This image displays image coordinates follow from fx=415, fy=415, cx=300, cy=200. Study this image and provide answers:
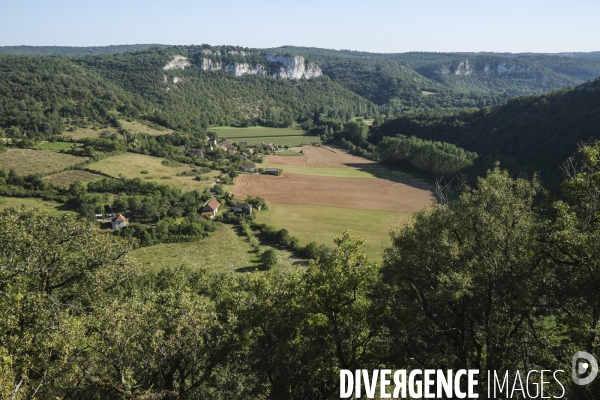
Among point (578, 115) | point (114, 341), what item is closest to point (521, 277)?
point (114, 341)

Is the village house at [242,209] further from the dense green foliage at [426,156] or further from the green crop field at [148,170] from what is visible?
the dense green foliage at [426,156]

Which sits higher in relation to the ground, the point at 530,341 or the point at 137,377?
the point at 530,341

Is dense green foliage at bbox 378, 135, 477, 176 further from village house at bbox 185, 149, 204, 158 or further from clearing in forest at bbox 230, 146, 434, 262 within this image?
village house at bbox 185, 149, 204, 158

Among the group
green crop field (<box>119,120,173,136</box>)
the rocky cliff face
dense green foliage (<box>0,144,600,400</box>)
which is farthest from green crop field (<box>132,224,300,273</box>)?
green crop field (<box>119,120,173,136</box>)

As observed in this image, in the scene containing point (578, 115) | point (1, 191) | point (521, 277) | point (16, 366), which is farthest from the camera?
point (578, 115)

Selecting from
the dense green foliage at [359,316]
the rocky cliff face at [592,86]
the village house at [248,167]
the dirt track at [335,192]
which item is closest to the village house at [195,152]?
the village house at [248,167]

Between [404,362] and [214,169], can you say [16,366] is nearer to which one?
[404,362]

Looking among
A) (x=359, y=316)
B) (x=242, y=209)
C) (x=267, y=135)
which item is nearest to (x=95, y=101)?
(x=267, y=135)
